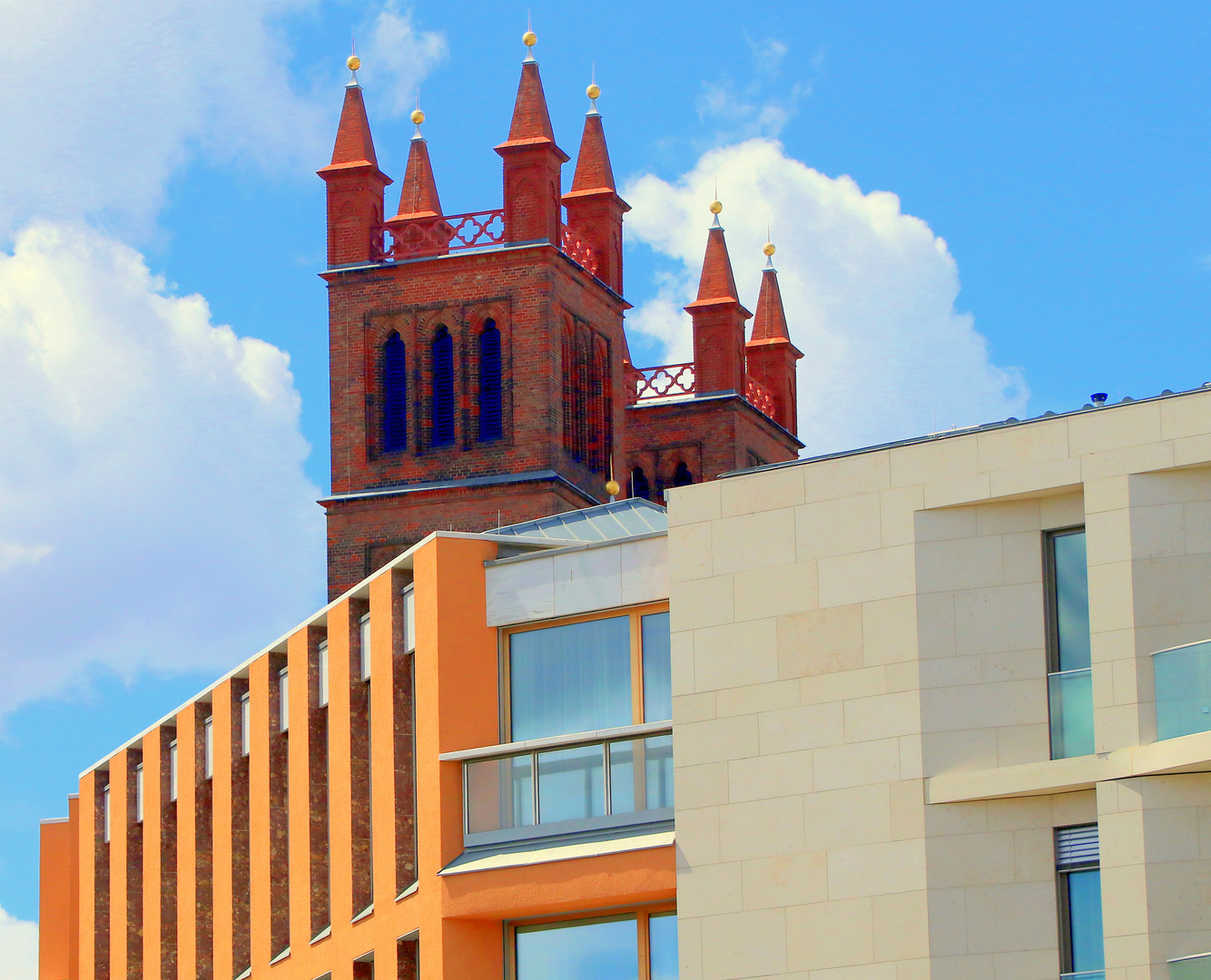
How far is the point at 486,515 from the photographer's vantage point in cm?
7056

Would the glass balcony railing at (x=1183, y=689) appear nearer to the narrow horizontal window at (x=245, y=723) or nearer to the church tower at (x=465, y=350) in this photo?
the narrow horizontal window at (x=245, y=723)

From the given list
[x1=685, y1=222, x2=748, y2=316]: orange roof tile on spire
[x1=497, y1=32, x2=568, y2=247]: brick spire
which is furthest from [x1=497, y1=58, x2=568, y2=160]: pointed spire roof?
[x1=685, y1=222, x2=748, y2=316]: orange roof tile on spire

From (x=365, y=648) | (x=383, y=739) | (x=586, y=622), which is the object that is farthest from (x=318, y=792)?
(x=586, y=622)

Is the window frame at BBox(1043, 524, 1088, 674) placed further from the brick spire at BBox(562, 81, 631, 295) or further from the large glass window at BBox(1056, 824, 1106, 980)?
the brick spire at BBox(562, 81, 631, 295)

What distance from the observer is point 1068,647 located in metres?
29.4

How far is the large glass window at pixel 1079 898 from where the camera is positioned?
93.9ft

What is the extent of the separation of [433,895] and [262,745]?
22.2 feet

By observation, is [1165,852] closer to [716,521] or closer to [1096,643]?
[1096,643]

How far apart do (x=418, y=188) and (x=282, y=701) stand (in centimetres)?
3640

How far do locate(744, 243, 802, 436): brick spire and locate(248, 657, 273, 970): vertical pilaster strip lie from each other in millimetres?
49179

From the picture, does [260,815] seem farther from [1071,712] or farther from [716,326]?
[716,326]

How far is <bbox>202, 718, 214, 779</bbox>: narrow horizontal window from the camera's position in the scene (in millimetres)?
42500

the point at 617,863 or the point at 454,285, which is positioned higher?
the point at 454,285

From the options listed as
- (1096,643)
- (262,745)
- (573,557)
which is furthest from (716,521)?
(262,745)
